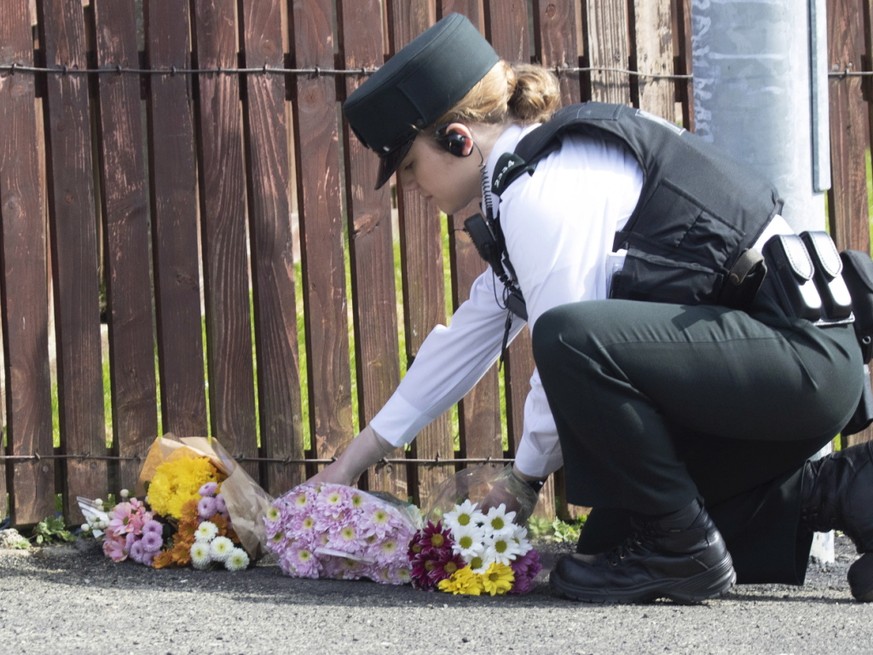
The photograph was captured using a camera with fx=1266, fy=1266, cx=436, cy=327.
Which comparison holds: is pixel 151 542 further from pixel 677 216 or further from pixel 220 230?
pixel 677 216

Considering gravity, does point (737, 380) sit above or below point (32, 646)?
above

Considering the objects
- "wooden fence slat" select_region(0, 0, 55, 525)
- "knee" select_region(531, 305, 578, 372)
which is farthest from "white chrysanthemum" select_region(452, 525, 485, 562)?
"wooden fence slat" select_region(0, 0, 55, 525)

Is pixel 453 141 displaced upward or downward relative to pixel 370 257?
upward

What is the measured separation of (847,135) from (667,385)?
1.77 meters

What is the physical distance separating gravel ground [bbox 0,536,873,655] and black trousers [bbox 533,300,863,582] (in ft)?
0.96

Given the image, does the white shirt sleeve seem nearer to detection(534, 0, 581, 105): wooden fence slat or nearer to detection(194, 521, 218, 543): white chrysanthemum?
detection(194, 521, 218, 543): white chrysanthemum

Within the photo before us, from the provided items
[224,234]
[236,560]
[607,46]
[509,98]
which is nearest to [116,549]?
[236,560]

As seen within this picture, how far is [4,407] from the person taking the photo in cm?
391

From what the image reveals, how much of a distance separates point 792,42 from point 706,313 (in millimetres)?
966

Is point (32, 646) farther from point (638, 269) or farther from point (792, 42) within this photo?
point (792, 42)

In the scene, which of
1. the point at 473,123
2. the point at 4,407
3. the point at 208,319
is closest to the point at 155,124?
the point at 208,319

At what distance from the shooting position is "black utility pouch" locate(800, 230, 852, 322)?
2814 mm

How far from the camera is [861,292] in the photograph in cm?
299

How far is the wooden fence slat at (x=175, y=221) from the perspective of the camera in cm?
385
